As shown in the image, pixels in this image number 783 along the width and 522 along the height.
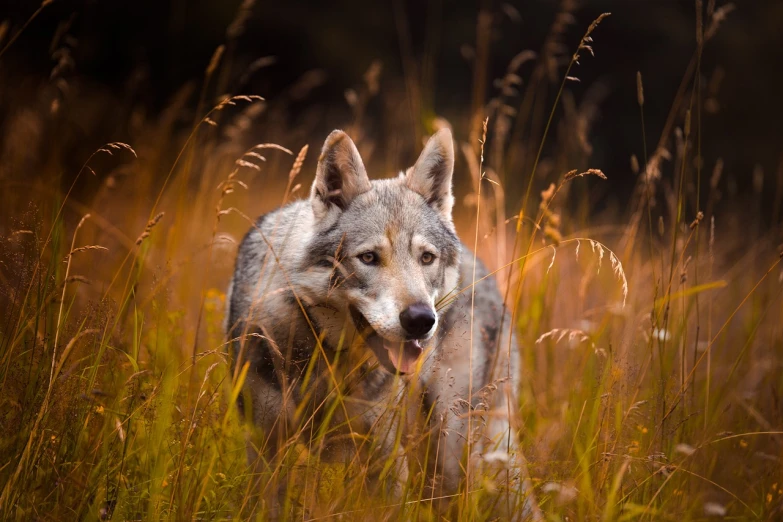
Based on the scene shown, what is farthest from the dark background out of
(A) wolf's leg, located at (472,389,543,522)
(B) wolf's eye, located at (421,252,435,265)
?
(A) wolf's leg, located at (472,389,543,522)

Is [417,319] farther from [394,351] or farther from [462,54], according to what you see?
[462,54]

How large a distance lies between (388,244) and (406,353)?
51 centimetres

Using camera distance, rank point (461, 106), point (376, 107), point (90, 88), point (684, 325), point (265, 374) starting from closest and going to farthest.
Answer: point (684, 325) → point (265, 374) → point (90, 88) → point (461, 106) → point (376, 107)

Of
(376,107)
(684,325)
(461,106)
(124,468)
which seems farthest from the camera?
(376,107)

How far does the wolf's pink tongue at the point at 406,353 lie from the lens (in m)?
2.52

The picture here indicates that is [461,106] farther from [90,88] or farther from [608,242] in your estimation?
[90,88]

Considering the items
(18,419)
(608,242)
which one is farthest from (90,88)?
(18,419)

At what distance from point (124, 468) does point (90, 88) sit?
8.99m

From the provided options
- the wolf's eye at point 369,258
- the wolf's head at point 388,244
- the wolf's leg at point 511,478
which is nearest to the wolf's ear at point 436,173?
the wolf's head at point 388,244

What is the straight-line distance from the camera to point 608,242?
26.8 feet

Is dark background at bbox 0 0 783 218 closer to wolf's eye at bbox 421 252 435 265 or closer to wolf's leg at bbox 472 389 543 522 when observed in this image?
wolf's eye at bbox 421 252 435 265

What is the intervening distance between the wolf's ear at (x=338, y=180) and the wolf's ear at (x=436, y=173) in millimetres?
263

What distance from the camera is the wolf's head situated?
2.51 m

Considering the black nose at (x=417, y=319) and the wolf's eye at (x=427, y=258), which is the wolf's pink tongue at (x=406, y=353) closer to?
the black nose at (x=417, y=319)
